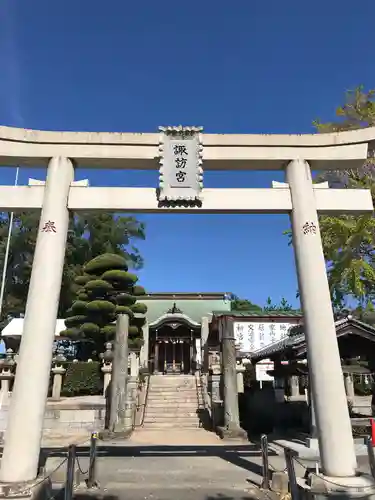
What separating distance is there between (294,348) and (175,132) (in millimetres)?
8010

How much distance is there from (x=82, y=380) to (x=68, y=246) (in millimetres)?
18494

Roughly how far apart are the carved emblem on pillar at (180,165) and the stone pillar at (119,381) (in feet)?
31.3

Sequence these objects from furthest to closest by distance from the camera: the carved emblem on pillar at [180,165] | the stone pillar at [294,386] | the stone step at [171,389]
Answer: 1. the stone step at [171,389]
2. the stone pillar at [294,386]
3. the carved emblem on pillar at [180,165]

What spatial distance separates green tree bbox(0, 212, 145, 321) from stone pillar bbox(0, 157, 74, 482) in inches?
1045

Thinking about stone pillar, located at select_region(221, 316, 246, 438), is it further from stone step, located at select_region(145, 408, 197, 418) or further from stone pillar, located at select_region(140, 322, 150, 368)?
stone pillar, located at select_region(140, 322, 150, 368)

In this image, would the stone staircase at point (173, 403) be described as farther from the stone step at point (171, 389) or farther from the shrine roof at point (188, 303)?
the shrine roof at point (188, 303)

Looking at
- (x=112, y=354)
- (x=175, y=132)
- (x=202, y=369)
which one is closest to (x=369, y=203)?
(x=175, y=132)

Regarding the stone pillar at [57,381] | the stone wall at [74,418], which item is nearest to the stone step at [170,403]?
the stone wall at [74,418]

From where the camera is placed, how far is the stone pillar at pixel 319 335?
610 centimetres

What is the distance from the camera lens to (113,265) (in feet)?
88.0

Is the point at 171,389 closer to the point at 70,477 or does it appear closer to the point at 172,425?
the point at 172,425

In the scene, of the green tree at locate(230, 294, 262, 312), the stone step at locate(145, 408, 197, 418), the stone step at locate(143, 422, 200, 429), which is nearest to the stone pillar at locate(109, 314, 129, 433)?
the stone step at locate(143, 422, 200, 429)

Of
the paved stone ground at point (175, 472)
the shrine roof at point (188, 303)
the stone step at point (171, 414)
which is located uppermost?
the shrine roof at point (188, 303)

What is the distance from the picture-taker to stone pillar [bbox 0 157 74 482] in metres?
5.90
